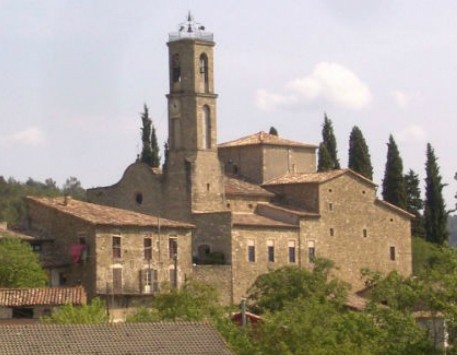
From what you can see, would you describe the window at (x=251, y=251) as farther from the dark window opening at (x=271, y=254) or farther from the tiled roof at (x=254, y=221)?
the dark window opening at (x=271, y=254)

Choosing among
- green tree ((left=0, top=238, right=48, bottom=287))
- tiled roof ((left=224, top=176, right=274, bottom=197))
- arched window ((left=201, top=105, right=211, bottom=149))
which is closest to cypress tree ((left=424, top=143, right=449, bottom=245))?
tiled roof ((left=224, top=176, right=274, bottom=197))

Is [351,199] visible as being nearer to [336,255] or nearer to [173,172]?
[336,255]

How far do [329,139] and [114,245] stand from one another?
93.9 ft

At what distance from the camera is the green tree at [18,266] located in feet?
242

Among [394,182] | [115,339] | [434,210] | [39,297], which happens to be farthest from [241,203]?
[115,339]

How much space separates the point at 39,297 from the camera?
230 feet

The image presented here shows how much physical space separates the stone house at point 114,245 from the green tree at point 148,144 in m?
19.1

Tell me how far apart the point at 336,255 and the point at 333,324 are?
3146 centimetres

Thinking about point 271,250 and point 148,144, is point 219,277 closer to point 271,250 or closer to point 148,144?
point 271,250

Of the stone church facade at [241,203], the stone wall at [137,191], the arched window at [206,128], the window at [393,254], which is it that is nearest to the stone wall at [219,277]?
the stone church facade at [241,203]

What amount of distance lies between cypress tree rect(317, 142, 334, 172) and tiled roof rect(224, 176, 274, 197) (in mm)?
8956

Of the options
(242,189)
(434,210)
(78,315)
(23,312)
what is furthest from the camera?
(434,210)

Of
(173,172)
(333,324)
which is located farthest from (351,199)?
(333,324)

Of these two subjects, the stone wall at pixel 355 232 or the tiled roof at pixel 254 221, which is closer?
the tiled roof at pixel 254 221
